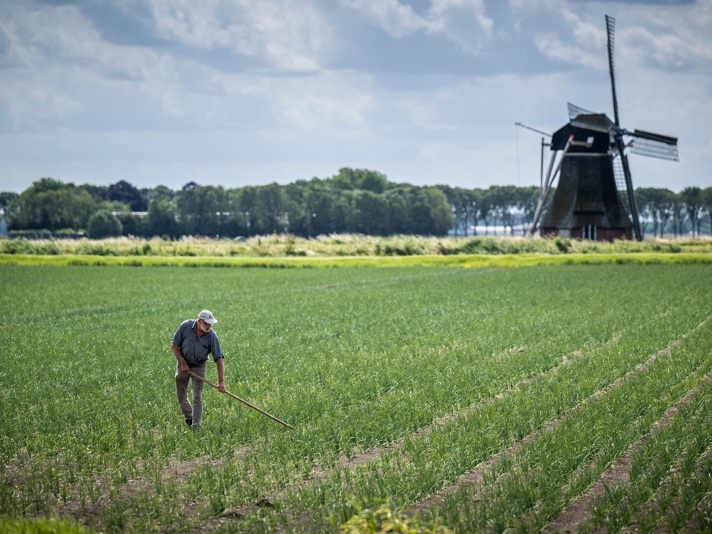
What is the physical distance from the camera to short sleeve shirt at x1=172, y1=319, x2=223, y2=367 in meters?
12.6

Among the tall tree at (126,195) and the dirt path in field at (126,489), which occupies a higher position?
A: the tall tree at (126,195)

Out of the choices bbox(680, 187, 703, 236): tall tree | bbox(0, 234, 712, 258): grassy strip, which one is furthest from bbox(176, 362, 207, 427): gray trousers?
bbox(680, 187, 703, 236): tall tree

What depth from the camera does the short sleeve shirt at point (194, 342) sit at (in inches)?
494

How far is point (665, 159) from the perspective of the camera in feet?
257

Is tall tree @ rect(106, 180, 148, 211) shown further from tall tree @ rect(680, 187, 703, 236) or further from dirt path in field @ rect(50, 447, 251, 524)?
dirt path in field @ rect(50, 447, 251, 524)

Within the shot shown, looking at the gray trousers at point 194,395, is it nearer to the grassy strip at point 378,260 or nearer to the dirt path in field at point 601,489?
the dirt path in field at point 601,489

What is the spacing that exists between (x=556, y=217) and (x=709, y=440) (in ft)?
219

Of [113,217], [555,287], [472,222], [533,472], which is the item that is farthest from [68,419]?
[472,222]

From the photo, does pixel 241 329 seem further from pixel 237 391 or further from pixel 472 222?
pixel 472 222

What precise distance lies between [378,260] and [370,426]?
49.9m

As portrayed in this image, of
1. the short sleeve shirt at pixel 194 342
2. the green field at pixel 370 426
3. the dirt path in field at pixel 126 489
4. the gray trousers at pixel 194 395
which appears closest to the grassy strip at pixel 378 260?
the green field at pixel 370 426

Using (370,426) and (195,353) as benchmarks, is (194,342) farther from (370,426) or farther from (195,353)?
(370,426)

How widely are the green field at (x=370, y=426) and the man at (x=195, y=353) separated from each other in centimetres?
37

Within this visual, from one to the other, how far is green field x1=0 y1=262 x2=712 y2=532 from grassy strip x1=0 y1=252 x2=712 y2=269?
33.0 m
